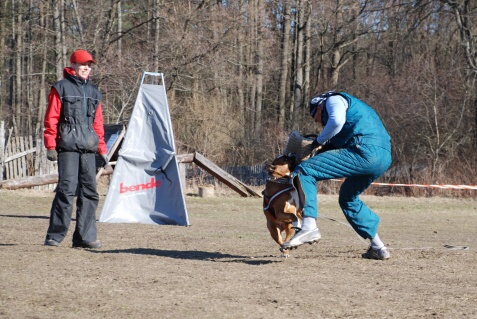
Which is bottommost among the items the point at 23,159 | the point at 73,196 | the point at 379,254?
the point at 23,159

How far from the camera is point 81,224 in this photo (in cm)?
802

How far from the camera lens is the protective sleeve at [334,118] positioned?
6543 mm

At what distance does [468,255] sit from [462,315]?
311 cm

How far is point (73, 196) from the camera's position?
786 cm

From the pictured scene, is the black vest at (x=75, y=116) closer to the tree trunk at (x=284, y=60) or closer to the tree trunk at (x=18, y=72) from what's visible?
the tree trunk at (x=18, y=72)

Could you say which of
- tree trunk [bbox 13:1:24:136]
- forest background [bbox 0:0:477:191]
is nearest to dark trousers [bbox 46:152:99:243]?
forest background [bbox 0:0:477:191]

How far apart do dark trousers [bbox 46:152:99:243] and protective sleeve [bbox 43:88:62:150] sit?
166 millimetres

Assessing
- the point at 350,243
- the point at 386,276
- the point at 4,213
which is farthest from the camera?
the point at 4,213

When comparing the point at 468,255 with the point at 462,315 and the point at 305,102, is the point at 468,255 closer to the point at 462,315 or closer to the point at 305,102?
the point at 462,315

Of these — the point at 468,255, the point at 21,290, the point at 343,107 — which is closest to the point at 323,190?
the point at 468,255

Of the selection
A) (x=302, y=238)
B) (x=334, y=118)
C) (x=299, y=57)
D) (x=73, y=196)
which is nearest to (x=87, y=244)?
(x=73, y=196)

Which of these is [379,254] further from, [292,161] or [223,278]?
[223,278]

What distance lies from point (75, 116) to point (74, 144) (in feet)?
0.97

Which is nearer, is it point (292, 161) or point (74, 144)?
point (292, 161)
